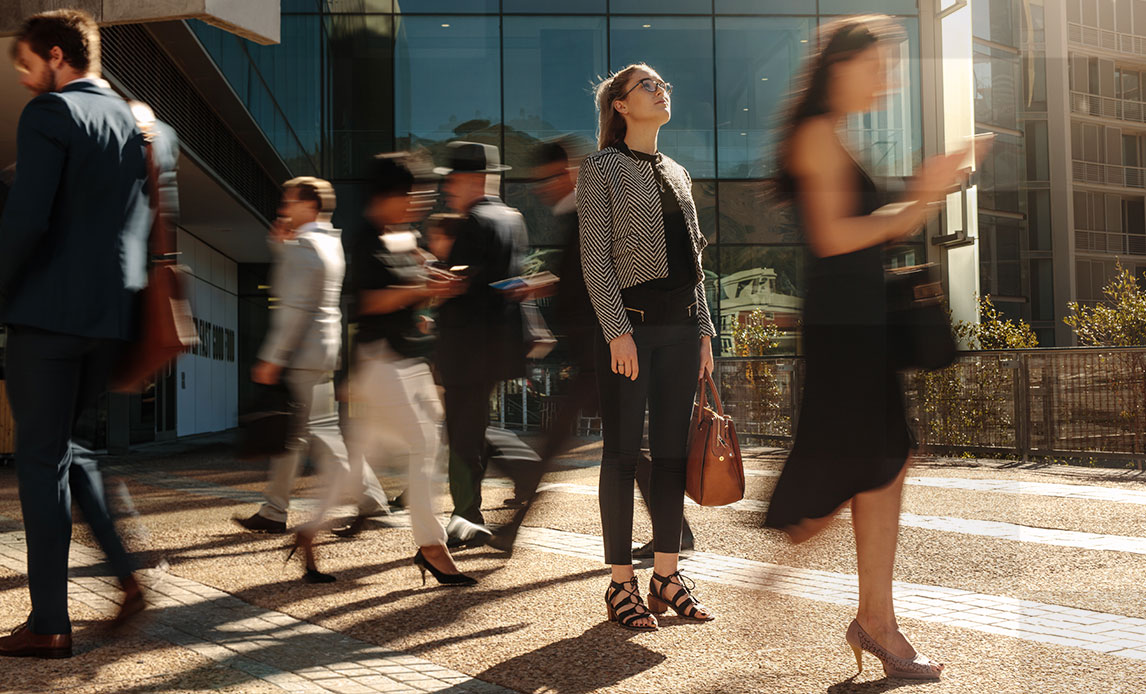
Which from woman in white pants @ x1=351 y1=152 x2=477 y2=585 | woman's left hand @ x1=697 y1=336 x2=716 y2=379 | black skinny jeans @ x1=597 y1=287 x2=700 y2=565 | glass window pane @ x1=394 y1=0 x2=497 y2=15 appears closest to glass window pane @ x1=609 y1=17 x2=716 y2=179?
glass window pane @ x1=394 y1=0 x2=497 y2=15

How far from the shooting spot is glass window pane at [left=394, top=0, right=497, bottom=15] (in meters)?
21.3

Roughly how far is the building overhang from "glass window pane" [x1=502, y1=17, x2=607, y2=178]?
11.5 meters

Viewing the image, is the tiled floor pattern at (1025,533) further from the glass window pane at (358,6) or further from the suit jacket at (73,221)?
the glass window pane at (358,6)

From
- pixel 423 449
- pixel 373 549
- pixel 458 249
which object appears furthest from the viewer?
pixel 373 549

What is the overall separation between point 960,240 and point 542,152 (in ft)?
51.8

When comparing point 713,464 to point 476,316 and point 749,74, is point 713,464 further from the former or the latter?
point 749,74

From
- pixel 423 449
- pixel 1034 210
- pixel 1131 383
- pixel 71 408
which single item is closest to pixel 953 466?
pixel 1131 383

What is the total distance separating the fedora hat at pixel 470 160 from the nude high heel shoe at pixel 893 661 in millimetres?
3202

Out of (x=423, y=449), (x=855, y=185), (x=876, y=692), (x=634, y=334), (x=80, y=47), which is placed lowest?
(x=876, y=692)

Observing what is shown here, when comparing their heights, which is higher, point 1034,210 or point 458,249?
point 1034,210

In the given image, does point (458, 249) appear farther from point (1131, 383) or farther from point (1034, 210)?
point (1034, 210)

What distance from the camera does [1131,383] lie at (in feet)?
36.6

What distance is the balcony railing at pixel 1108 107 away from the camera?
48.4 m

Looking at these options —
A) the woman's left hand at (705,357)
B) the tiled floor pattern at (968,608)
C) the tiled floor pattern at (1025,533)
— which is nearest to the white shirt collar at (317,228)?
the tiled floor pattern at (1025,533)
